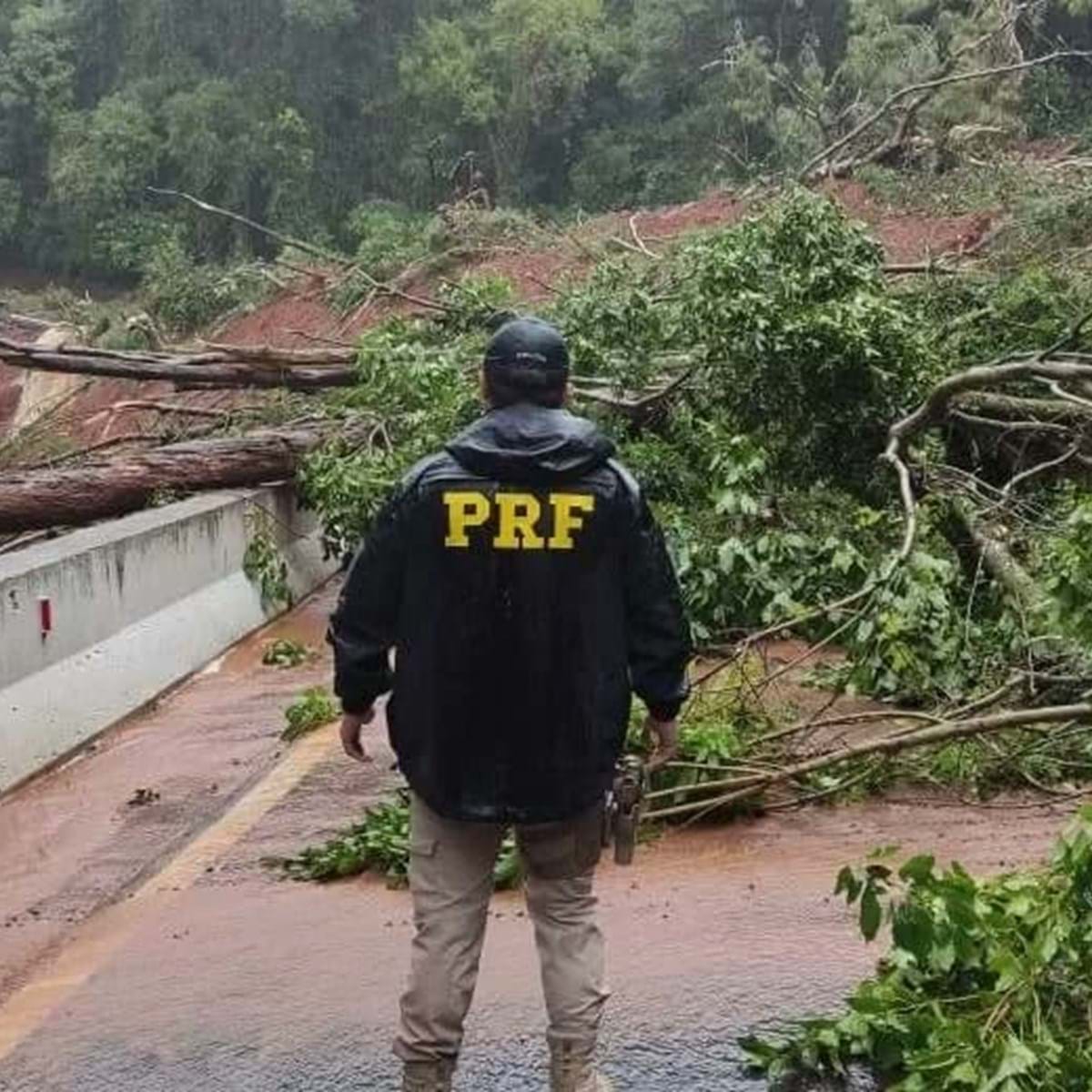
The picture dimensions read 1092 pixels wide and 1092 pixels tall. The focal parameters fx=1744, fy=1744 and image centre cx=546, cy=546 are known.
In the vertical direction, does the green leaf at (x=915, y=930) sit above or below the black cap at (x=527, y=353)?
below

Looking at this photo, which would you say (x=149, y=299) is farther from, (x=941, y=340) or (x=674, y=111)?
(x=941, y=340)

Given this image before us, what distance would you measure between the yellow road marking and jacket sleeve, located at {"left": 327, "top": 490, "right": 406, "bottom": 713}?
1.58 meters

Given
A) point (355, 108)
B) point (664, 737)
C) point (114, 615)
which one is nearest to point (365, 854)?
point (664, 737)

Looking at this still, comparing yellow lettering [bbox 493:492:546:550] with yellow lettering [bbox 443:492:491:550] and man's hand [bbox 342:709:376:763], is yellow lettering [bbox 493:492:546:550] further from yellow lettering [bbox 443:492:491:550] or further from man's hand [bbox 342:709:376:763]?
man's hand [bbox 342:709:376:763]

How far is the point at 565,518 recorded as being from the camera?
3.54m

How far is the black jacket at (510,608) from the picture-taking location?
355cm

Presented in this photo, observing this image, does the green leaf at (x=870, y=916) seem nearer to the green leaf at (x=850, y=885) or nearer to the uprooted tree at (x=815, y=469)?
the green leaf at (x=850, y=885)

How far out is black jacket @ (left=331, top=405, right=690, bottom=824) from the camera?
140 inches

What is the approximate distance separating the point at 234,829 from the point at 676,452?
4484mm

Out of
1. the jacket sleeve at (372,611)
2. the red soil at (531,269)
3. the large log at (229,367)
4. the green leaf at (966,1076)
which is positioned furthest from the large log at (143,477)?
the green leaf at (966,1076)

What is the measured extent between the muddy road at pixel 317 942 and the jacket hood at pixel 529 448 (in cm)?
145

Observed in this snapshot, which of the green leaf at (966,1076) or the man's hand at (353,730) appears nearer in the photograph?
the green leaf at (966,1076)

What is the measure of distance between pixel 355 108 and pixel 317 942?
4184 cm

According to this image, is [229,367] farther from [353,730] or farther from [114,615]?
[353,730]
